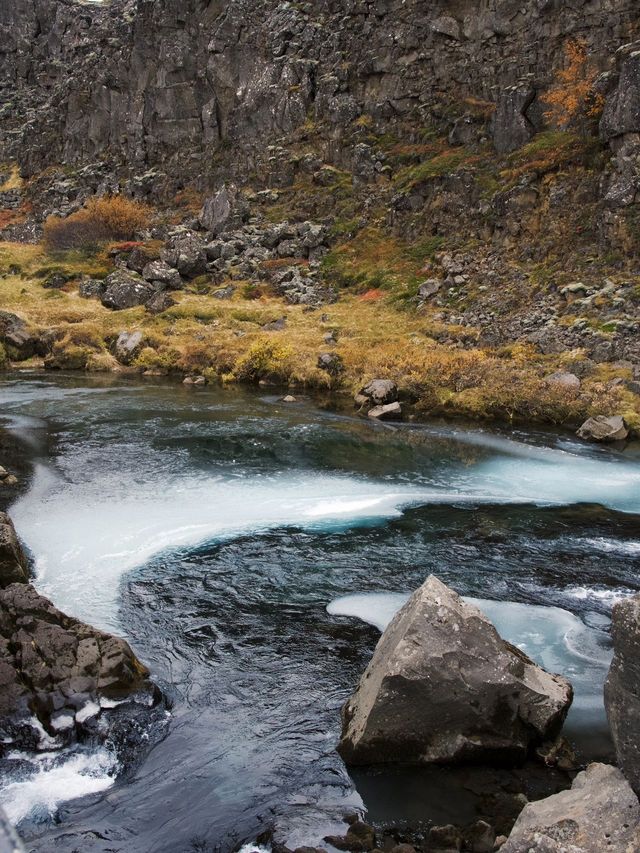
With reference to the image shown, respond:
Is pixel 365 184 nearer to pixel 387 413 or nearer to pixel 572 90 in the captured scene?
pixel 572 90

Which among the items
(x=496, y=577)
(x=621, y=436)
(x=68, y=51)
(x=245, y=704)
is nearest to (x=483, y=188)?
(x=621, y=436)

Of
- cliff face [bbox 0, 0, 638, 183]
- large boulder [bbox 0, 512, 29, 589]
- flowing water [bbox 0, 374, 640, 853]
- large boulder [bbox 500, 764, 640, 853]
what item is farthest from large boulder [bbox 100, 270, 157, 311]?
large boulder [bbox 500, 764, 640, 853]

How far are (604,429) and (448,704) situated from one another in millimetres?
17722

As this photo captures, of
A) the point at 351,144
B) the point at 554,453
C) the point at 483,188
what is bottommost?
the point at 554,453

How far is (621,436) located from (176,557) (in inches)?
645

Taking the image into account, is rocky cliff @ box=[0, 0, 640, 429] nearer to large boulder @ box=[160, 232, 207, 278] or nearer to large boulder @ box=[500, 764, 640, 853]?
large boulder @ box=[160, 232, 207, 278]

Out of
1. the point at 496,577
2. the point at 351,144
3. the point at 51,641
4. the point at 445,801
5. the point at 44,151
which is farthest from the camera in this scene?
the point at 44,151

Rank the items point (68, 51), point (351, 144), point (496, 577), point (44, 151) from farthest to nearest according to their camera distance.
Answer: point (68, 51) → point (44, 151) → point (351, 144) → point (496, 577)

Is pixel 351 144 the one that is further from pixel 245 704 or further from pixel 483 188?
pixel 245 704

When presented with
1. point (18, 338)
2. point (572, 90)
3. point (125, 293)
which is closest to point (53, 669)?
point (18, 338)

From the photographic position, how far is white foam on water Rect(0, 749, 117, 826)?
6.56 meters

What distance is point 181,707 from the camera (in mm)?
8312

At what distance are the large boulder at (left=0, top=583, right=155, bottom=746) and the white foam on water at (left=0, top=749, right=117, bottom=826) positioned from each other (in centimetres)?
39

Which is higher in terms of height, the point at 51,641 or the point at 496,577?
the point at 51,641
